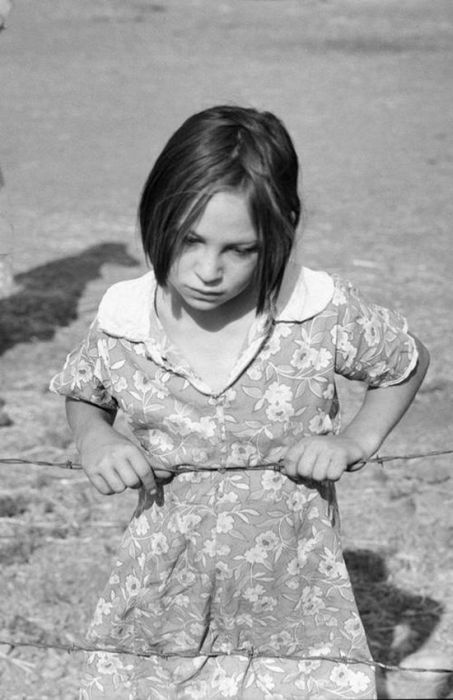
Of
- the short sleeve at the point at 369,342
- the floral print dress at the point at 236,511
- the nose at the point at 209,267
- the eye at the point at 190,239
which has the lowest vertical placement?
the floral print dress at the point at 236,511

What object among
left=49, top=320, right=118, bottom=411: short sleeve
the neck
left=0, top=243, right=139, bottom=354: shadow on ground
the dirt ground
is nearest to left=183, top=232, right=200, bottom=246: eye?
the neck

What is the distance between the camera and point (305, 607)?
2.42 m

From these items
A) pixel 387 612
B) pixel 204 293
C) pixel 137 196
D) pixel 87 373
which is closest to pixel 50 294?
pixel 137 196

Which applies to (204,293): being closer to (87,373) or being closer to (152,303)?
(152,303)

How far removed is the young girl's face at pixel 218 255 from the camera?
2.07 m

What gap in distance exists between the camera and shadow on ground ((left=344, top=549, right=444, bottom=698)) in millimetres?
3342

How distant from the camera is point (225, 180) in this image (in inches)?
81.3

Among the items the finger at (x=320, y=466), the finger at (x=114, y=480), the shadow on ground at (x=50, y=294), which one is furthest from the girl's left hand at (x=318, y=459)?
the shadow on ground at (x=50, y=294)

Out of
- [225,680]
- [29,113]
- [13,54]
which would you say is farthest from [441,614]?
[13,54]

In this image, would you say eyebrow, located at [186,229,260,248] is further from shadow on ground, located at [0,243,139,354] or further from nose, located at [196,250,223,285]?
shadow on ground, located at [0,243,139,354]

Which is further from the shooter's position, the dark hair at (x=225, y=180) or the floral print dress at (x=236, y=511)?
the floral print dress at (x=236, y=511)

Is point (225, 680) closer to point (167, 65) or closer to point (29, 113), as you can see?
point (29, 113)

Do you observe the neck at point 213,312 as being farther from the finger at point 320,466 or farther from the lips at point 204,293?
the finger at point 320,466

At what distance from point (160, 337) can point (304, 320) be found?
255 millimetres
